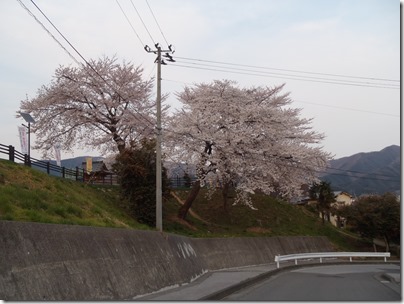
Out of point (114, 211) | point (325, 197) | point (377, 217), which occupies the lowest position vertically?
point (377, 217)

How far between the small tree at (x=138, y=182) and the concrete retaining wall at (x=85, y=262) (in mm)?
9133

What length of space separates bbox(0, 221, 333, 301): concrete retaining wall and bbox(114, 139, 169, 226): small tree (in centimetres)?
913

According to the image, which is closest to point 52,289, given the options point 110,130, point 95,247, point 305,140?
point 95,247

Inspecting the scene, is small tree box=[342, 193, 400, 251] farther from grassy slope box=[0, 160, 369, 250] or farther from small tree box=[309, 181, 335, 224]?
small tree box=[309, 181, 335, 224]

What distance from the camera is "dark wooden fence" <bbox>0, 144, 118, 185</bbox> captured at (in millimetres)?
24562

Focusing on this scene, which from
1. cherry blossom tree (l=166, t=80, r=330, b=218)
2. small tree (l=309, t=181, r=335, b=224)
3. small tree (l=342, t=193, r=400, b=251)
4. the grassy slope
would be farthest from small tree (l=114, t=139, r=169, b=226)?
small tree (l=309, t=181, r=335, b=224)

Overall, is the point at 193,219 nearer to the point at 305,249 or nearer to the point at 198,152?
the point at 198,152

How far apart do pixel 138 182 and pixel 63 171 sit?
16.9 feet

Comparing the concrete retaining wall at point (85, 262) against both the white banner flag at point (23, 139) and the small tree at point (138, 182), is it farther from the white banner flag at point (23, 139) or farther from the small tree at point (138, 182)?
the white banner flag at point (23, 139)

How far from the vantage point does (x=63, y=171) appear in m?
32.5

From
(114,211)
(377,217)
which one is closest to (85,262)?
(114,211)

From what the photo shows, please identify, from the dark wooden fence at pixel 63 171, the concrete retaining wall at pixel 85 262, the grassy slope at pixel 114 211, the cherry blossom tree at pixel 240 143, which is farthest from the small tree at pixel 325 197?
the concrete retaining wall at pixel 85 262

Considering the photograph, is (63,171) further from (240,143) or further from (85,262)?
(85,262)

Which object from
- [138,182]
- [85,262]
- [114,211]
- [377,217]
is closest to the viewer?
[85,262]
